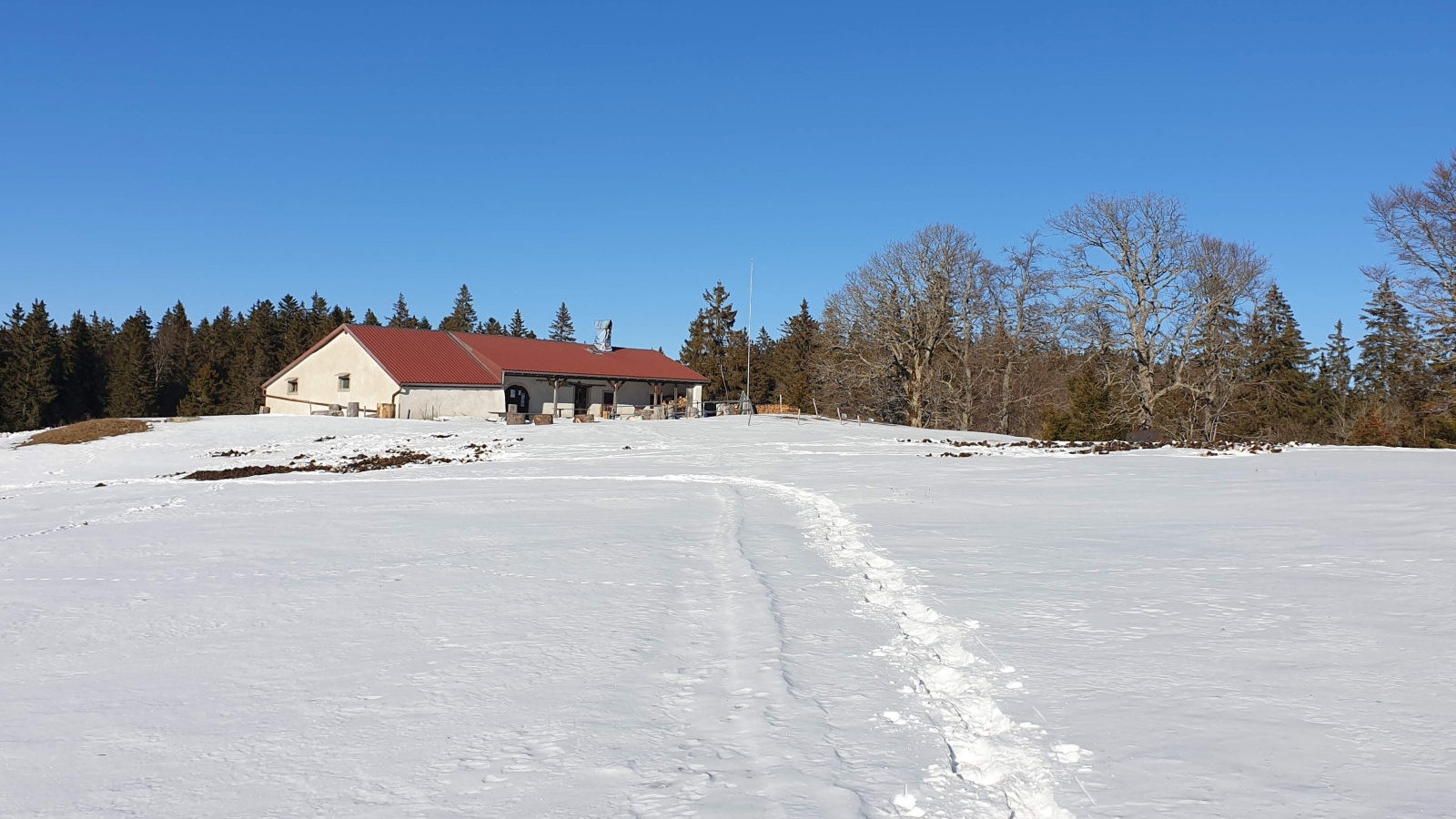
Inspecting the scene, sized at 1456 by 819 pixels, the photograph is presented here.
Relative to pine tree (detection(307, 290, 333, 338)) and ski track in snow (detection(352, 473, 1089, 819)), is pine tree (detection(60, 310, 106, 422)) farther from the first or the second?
ski track in snow (detection(352, 473, 1089, 819))

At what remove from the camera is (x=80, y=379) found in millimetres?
69375

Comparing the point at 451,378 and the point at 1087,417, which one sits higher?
the point at 451,378

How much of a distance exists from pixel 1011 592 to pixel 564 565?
13.0 feet

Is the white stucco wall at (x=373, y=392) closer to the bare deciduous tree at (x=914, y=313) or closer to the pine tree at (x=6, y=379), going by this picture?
the bare deciduous tree at (x=914, y=313)

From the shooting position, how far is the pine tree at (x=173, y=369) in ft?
238

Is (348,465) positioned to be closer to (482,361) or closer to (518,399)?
(482,361)

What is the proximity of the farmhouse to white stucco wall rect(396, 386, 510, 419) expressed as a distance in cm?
4

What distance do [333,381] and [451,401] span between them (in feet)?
19.1

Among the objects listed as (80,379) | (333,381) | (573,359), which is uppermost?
(573,359)

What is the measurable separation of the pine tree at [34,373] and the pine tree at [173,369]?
7604 millimetres

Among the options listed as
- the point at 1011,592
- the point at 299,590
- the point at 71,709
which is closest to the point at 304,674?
the point at 71,709

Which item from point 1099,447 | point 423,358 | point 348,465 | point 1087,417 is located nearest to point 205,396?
point 423,358

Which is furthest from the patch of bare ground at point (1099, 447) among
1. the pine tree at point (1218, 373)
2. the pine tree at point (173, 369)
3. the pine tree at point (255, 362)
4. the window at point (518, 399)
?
the pine tree at point (173, 369)

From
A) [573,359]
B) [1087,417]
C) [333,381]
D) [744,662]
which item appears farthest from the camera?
[573,359]
